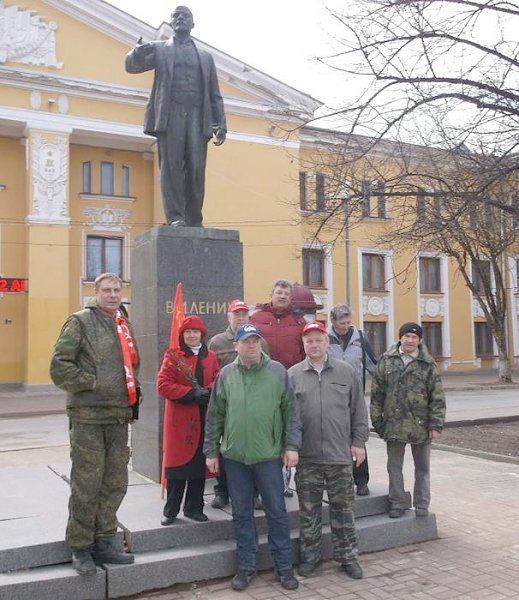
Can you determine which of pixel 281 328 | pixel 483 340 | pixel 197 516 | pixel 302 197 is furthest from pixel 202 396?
pixel 483 340

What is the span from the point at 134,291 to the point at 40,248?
18.6 meters

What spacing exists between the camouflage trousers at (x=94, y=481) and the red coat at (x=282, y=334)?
178 centimetres

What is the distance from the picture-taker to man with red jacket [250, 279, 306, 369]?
5.80 metres

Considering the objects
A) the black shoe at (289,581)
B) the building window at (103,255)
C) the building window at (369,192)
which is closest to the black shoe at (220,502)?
the black shoe at (289,581)

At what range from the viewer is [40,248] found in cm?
2441

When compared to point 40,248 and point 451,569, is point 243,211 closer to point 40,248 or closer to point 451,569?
point 40,248

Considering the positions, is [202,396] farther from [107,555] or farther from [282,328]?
[107,555]

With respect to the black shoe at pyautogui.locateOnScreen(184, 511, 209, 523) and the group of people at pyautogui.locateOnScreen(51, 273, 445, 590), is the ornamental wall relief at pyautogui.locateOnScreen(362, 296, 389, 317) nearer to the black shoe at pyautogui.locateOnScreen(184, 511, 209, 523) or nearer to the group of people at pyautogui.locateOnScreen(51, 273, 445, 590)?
the group of people at pyautogui.locateOnScreen(51, 273, 445, 590)

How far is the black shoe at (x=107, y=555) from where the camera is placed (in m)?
4.45

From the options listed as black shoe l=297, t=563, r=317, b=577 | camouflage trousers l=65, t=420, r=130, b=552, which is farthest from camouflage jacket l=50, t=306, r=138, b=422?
black shoe l=297, t=563, r=317, b=577

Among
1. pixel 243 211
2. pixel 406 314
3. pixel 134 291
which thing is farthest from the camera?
pixel 406 314

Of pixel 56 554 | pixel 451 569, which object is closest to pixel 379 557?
pixel 451 569

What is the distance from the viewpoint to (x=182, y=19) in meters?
6.92

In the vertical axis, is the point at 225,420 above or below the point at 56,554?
above
